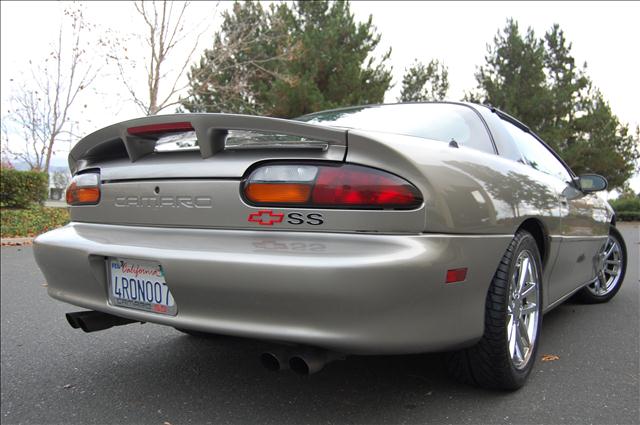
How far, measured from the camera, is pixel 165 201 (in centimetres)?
202

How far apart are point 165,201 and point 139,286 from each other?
1.16ft

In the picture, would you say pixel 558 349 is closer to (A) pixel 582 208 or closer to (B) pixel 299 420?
(A) pixel 582 208

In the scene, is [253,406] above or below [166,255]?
below

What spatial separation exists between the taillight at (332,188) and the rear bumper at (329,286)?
11 centimetres

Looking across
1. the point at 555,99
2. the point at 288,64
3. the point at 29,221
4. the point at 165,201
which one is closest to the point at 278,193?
the point at 165,201

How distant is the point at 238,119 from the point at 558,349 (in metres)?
2.28

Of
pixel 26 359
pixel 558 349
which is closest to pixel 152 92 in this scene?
pixel 26 359

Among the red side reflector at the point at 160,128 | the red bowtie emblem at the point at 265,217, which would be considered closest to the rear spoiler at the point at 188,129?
the red side reflector at the point at 160,128

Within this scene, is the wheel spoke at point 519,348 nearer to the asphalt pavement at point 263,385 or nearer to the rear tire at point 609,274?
the asphalt pavement at point 263,385

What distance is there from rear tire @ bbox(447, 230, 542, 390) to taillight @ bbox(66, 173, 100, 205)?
1.74m

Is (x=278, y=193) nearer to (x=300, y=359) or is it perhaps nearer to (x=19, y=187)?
(x=300, y=359)

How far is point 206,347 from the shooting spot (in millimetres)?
2980

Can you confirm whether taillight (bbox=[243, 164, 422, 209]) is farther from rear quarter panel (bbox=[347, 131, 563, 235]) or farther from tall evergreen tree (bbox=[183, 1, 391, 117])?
tall evergreen tree (bbox=[183, 1, 391, 117])

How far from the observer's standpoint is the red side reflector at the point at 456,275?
1800 millimetres
